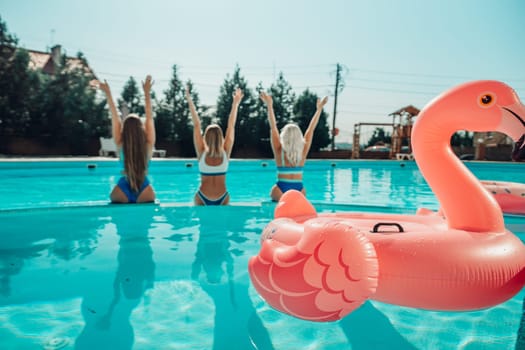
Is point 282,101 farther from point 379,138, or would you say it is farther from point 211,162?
point 211,162

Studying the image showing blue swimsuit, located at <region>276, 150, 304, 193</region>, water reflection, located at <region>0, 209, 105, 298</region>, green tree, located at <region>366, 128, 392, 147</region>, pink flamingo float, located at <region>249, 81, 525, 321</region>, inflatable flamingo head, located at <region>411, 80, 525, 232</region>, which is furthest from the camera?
green tree, located at <region>366, 128, 392, 147</region>

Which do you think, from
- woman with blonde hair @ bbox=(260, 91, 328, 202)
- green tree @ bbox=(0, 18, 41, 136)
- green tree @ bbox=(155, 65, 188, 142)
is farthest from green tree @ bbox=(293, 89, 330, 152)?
woman with blonde hair @ bbox=(260, 91, 328, 202)

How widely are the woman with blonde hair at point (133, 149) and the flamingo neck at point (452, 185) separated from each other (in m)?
3.21

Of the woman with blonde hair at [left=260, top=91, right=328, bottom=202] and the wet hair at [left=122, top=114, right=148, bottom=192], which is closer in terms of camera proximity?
the wet hair at [left=122, top=114, right=148, bottom=192]

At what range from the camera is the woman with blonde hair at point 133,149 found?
4.43 meters

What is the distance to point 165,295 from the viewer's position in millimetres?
2627

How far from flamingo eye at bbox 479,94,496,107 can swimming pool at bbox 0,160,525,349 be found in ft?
3.86

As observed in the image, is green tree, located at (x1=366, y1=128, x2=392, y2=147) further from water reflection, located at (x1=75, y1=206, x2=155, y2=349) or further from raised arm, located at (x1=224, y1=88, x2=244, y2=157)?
water reflection, located at (x1=75, y1=206, x2=155, y2=349)

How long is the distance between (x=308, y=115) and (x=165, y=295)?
25.3m

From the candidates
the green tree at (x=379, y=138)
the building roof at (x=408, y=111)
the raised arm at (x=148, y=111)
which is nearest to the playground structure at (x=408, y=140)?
the building roof at (x=408, y=111)

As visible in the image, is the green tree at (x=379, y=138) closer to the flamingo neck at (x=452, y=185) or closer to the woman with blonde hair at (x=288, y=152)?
the woman with blonde hair at (x=288, y=152)

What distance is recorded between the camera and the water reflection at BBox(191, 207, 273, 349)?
2.13 meters

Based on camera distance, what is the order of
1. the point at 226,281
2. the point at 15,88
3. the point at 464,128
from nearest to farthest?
the point at 464,128, the point at 226,281, the point at 15,88

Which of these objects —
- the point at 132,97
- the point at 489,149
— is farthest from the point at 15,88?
the point at 489,149
